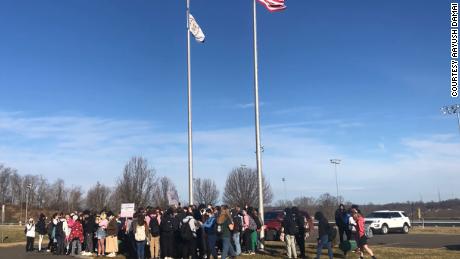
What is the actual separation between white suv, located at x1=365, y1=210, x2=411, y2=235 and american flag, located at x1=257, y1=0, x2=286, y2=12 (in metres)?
20.2

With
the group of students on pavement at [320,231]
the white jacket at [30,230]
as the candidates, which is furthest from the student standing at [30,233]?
the group of students on pavement at [320,231]

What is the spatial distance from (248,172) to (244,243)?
182 ft

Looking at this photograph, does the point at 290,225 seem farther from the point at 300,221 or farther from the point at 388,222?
the point at 388,222

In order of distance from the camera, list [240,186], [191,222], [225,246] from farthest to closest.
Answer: [240,186]
[191,222]
[225,246]

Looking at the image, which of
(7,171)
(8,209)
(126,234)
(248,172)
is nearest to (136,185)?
(248,172)

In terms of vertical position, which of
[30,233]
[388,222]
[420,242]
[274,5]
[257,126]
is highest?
[274,5]

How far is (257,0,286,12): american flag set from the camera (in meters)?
21.2

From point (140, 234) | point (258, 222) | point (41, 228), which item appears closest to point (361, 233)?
point (258, 222)

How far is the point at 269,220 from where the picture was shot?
1088 inches

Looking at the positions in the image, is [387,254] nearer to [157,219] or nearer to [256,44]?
[157,219]

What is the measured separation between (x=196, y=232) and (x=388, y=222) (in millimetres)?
23235

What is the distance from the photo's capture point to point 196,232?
676 inches

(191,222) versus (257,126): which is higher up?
(257,126)

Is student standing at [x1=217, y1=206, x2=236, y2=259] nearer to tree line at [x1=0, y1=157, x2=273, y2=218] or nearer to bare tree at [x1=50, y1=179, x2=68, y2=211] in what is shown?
tree line at [x1=0, y1=157, x2=273, y2=218]
